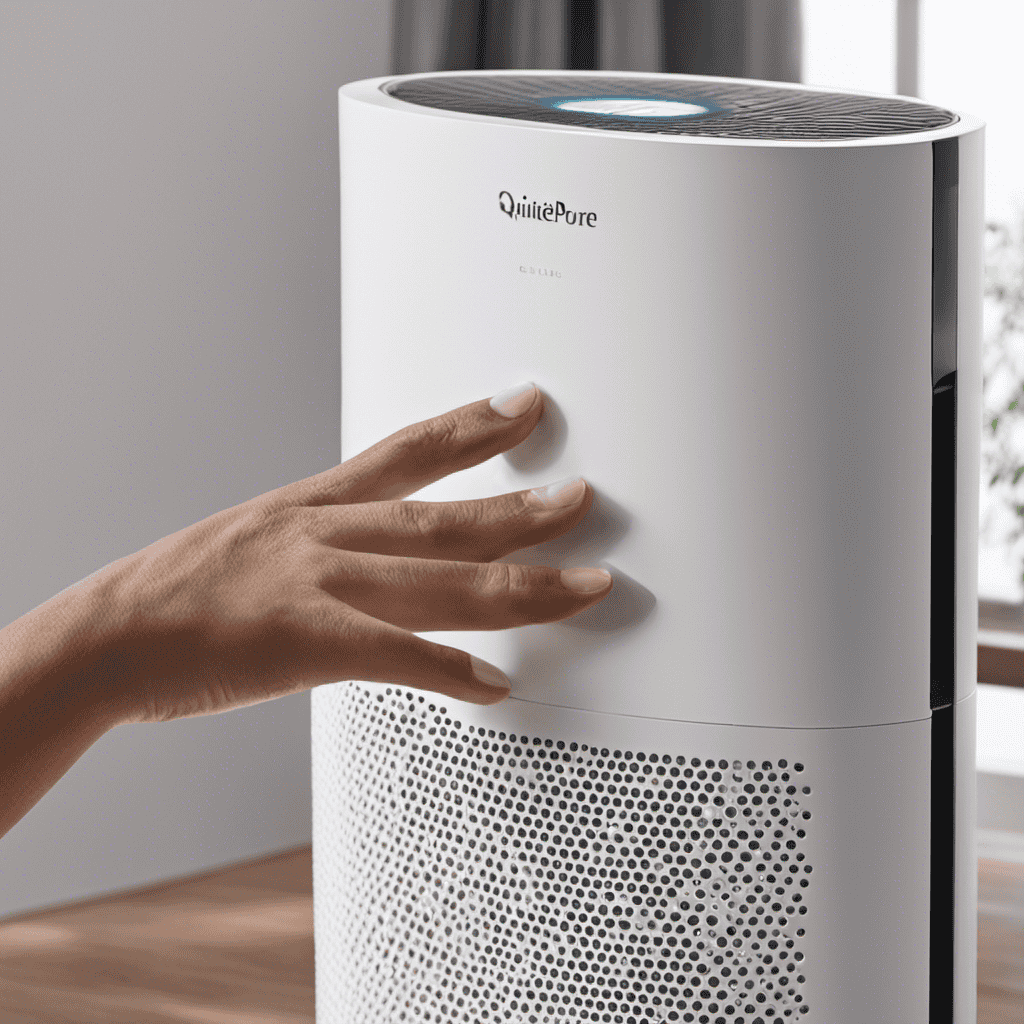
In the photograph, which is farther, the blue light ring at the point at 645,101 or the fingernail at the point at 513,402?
→ the blue light ring at the point at 645,101

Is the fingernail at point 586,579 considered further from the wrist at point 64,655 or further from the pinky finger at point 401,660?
the wrist at point 64,655

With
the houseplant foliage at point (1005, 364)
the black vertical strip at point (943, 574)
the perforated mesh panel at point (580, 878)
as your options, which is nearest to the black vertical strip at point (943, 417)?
the black vertical strip at point (943, 574)

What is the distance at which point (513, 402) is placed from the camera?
0.73m

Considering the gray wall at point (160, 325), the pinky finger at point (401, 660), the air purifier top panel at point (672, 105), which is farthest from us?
the gray wall at point (160, 325)

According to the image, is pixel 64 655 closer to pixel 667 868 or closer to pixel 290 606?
pixel 290 606

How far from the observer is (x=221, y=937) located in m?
1.79

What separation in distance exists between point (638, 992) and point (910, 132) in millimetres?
498

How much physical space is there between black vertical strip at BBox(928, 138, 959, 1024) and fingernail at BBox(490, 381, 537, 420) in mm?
212

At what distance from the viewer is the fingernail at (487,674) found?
716mm

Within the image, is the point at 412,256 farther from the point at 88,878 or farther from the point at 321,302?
the point at 88,878

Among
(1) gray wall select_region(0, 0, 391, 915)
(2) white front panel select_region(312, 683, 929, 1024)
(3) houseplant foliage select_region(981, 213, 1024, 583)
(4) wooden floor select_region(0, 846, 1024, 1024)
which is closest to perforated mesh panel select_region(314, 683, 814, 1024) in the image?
(2) white front panel select_region(312, 683, 929, 1024)

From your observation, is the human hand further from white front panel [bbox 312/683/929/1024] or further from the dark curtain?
the dark curtain

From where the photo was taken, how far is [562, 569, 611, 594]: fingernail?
2.36 ft

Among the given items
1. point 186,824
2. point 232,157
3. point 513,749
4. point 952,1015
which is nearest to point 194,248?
point 232,157
